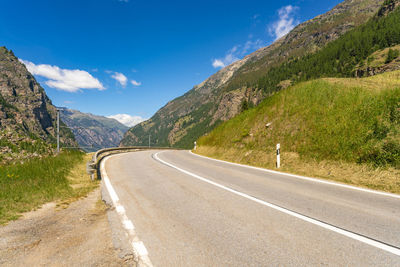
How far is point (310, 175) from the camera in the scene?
809 centimetres

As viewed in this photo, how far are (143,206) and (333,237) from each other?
12.9 feet

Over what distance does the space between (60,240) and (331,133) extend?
1062 centimetres

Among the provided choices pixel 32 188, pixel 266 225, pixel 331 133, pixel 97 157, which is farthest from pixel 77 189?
pixel 331 133

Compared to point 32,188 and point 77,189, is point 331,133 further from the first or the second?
point 32,188

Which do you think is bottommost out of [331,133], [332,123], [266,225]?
[266,225]

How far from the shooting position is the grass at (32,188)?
15.3 ft

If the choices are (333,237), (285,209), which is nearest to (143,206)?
(285,209)

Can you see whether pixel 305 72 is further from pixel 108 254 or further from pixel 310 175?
pixel 108 254

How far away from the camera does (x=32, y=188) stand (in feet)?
19.1

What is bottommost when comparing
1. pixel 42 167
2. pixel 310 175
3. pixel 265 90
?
pixel 310 175

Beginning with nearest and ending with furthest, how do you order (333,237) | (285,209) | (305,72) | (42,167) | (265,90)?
(333,237) → (285,209) → (42,167) → (305,72) → (265,90)

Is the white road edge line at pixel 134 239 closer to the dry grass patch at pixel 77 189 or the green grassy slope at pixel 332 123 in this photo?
the dry grass patch at pixel 77 189

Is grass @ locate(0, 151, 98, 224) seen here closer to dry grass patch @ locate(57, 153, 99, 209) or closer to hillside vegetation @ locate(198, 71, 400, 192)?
dry grass patch @ locate(57, 153, 99, 209)

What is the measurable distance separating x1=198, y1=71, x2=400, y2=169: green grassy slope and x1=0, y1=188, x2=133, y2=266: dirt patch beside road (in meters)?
8.73
